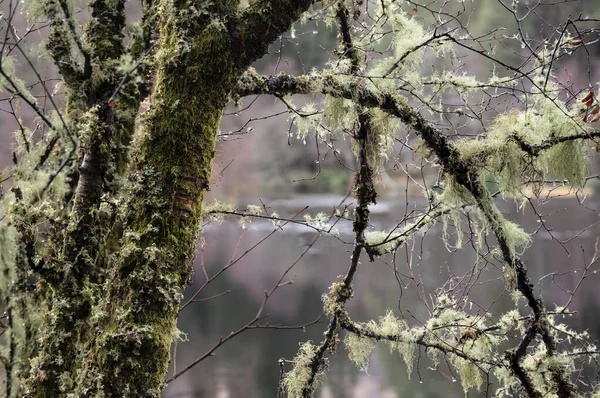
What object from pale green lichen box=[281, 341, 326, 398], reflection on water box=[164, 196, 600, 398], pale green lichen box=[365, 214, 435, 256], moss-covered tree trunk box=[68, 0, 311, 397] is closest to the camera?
moss-covered tree trunk box=[68, 0, 311, 397]

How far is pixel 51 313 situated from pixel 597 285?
32.5 feet

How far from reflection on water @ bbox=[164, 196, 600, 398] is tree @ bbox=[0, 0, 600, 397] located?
8.69 feet

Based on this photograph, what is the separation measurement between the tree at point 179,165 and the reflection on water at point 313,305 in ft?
8.69

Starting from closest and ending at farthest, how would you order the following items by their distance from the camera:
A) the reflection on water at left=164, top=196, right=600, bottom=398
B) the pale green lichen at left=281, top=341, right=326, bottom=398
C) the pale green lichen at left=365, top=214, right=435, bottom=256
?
the pale green lichen at left=365, top=214, right=435, bottom=256
the pale green lichen at left=281, top=341, right=326, bottom=398
the reflection on water at left=164, top=196, right=600, bottom=398

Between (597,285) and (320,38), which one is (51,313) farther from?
(320,38)

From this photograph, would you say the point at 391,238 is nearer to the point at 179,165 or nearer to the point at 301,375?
the point at 301,375

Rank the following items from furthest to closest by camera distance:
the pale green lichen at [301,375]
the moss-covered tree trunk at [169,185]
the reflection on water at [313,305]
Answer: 1. the reflection on water at [313,305]
2. the pale green lichen at [301,375]
3. the moss-covered tree trunk at [169,185]

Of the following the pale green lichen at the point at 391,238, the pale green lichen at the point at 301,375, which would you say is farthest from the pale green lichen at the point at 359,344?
the pale green lichen at the point at 391,238

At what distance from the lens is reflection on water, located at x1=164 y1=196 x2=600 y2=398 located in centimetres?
728

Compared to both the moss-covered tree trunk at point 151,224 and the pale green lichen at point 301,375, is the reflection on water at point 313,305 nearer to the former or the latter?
the pale green lichen at point 301,375

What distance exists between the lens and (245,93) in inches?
71.5

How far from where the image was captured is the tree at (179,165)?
1294 millimetres

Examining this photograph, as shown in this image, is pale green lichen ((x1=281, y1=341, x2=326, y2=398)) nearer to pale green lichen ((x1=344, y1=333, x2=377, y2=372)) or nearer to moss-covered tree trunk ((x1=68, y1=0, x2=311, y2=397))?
pale green lichen ((x1=344, y1=333, x2=377, y2=372))

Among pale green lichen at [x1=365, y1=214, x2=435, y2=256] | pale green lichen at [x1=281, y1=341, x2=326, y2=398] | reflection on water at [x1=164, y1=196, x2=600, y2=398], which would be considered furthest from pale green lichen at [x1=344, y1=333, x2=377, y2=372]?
reflection on water at [x1=164, y1=196, x2=600, y2=398]
